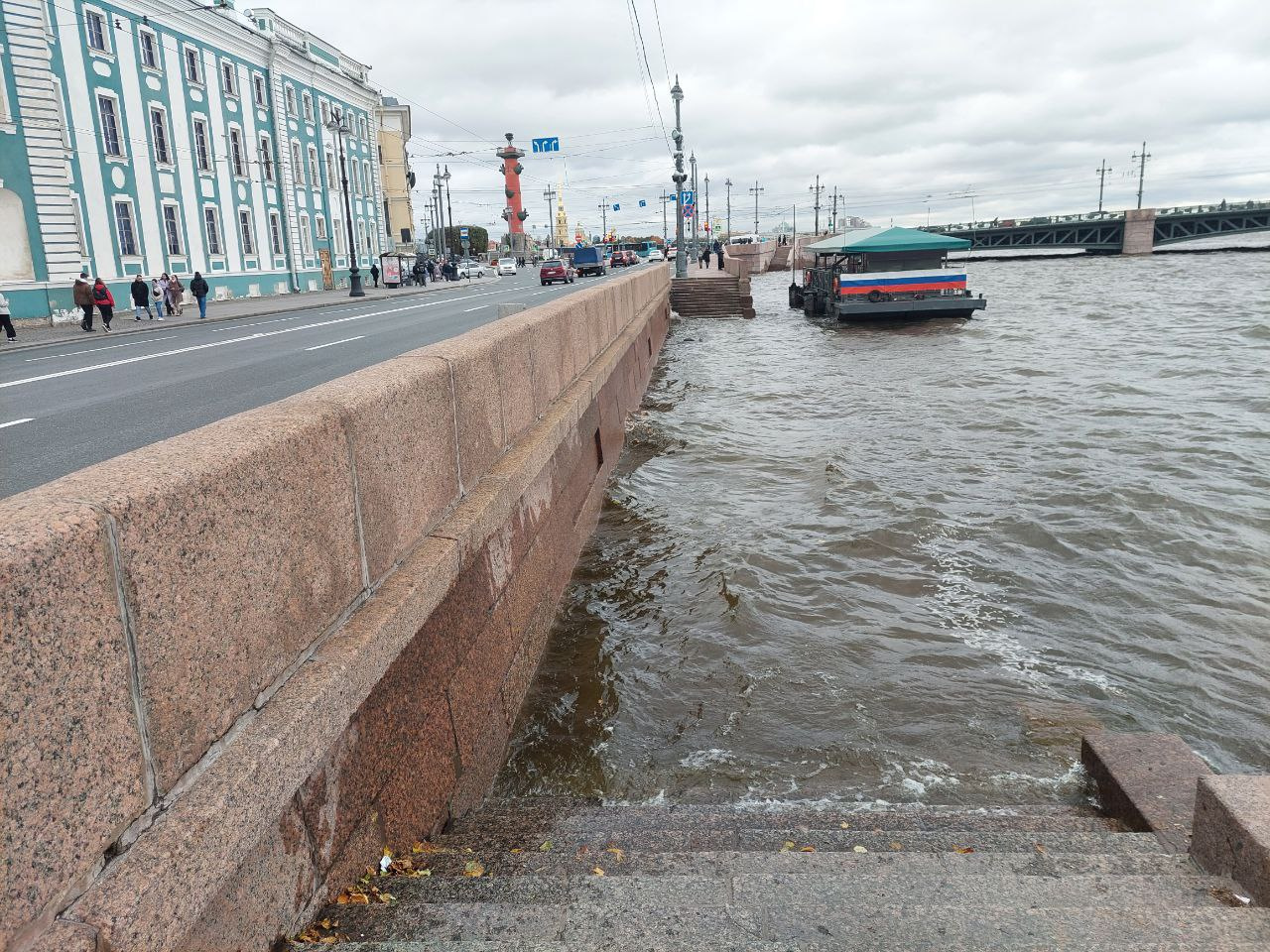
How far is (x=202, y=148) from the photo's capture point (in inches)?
1310

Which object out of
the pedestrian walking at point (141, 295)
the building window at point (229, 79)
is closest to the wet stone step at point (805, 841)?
the pedestrian walking at point (141, 295)

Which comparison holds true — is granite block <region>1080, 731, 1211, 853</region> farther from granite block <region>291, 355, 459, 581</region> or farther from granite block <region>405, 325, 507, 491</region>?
granite block <region>405, 325, 507, 491</region>

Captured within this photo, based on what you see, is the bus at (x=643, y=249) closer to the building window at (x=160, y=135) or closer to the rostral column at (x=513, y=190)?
the rostral column at (x=513, y=190)

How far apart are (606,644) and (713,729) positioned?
1.31 m

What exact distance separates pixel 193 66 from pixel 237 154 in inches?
145

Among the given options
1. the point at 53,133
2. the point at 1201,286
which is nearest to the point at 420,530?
the point at 53,133

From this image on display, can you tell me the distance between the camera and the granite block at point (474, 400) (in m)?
4.33

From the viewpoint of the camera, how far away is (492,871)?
2941 millimetres

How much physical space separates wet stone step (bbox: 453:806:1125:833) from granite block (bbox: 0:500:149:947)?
199 cm

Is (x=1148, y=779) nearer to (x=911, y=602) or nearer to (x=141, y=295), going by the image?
(x=911, y=602)

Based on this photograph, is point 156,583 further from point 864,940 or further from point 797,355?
point 797,355

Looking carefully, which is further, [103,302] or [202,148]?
[202,148]

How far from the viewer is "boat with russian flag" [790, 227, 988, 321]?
30922mm

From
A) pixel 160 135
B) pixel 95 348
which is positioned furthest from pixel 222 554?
pixel 160 135
